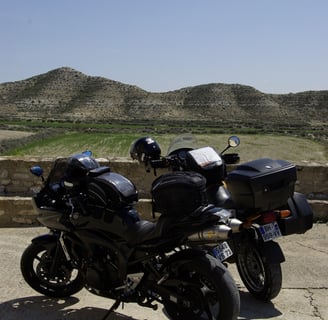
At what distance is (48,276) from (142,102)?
397ft

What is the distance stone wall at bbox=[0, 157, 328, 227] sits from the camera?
28.4 ft

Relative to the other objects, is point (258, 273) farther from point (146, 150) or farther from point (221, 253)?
point (146, 150)

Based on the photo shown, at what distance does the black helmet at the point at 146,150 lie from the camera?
5.56 m

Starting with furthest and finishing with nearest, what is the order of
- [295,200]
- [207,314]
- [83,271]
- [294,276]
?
[294,276] → [295,200] → [83,271] → [207,314]

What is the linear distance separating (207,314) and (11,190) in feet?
23.7

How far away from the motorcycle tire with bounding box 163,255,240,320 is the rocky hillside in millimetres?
107451

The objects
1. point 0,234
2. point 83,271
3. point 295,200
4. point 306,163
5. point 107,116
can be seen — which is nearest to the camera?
point 83,271

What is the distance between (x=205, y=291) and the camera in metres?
4.06

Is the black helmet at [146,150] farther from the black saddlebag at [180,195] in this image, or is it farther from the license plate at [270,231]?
the black saddlebag at [180,195]

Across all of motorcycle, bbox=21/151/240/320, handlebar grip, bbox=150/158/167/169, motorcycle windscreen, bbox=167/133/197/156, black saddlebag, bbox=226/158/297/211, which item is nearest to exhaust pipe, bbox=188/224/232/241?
motorcycle, bbox=21/151/240/320

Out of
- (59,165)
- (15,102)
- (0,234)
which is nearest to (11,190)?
(0,234)

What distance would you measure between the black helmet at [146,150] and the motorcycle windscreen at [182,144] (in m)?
0.17

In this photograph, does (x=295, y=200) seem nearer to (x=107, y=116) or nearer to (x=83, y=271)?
(x=83, y=271)

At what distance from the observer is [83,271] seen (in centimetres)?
482
